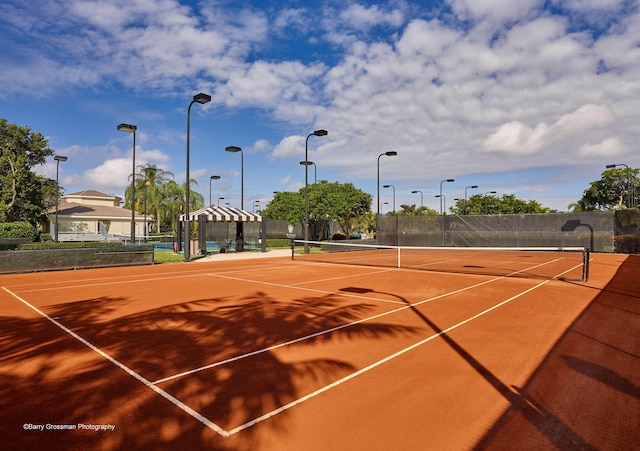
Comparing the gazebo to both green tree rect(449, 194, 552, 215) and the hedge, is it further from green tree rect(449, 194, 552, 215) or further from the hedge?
green tree rect(449, 194, 552, 215)

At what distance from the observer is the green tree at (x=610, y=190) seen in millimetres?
59397

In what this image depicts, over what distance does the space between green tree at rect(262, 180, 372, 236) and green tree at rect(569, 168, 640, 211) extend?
43.2 m

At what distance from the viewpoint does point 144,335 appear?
6660 mm

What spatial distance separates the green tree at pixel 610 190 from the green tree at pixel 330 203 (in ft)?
142

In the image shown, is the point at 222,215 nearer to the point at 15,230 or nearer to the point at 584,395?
the point at 15,230

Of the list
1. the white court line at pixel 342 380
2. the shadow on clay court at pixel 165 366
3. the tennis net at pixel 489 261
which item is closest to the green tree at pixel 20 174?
the tennis net at pixel 489 261

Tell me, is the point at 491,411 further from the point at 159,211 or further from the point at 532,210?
the point at 532,210

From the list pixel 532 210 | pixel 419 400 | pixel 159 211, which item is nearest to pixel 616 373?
pixel 419 400

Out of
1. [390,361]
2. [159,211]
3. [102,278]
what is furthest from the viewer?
[159,211]

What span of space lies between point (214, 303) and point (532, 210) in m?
72.6

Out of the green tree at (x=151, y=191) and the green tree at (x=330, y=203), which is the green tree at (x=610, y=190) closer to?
the green tree at (x=330, y=203)

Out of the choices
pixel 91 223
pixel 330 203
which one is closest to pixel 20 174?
pixel 91 223

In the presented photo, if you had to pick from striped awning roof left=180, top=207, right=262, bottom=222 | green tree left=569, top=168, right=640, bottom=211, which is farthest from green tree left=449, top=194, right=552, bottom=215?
striped awning roof left=180, top=207, right=262, bottom=222

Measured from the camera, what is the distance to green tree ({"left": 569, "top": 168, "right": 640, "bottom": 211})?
2338 inches
